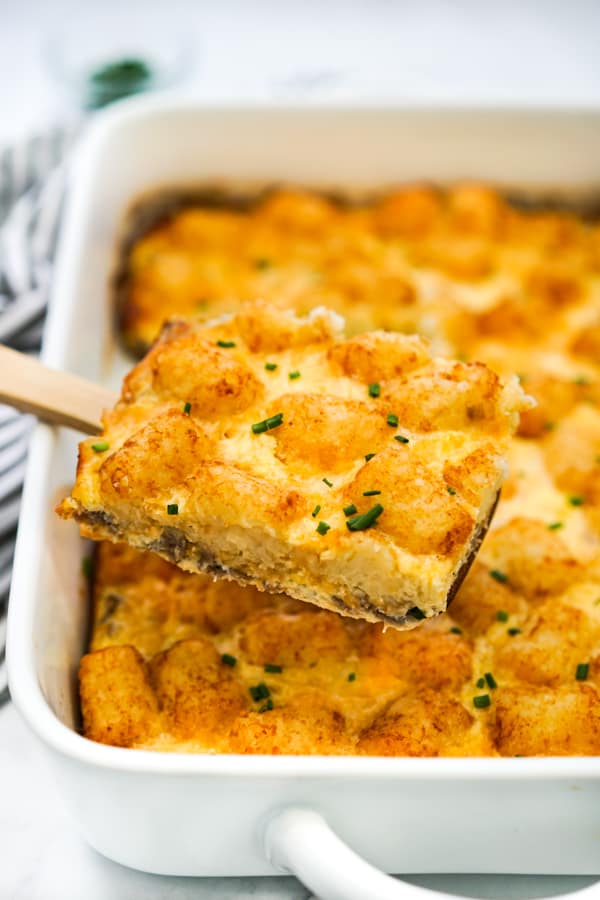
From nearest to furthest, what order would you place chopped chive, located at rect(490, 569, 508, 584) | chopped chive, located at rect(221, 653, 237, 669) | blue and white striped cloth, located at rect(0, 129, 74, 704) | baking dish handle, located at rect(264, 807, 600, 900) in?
1. baking dish handle, located at rect(264, 807, 600, 900)
2. chopped chive, located at rect(221, 653, 237, 669)
3. chopped chive, located at rect(490, 569, 508, 584)
4. blue and white striped cloth, located at rect(0, 129, 74, 704)

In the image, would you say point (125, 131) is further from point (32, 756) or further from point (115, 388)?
point (32, 756)

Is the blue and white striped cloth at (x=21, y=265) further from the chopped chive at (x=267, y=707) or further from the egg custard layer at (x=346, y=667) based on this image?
Answer: the chopped chive at (x=267, y=707)

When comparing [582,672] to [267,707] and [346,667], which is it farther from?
[267,707]

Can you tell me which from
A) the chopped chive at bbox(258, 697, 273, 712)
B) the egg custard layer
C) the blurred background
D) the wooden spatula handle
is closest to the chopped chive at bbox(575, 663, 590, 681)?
the egg custard layer

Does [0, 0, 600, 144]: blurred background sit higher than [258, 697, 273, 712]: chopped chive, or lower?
higher

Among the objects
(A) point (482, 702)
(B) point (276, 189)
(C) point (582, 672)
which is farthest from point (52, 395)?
(B) point (276, 189)

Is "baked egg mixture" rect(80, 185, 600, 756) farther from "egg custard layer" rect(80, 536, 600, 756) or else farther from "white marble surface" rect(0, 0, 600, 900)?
"white marble surface" rect(0, 0, 600, 900)
